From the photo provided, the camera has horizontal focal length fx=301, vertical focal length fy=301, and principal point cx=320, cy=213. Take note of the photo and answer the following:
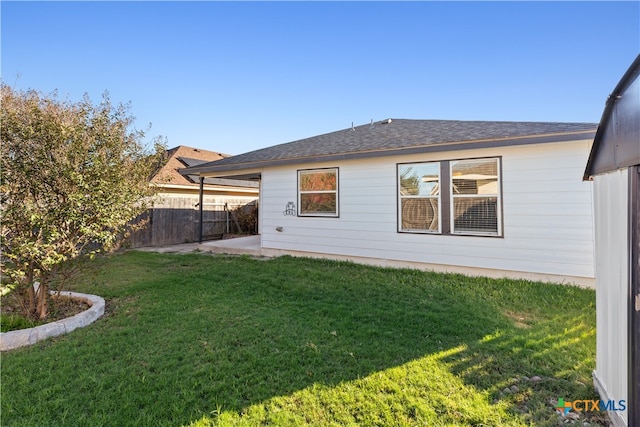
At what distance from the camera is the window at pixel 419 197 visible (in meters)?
6.46

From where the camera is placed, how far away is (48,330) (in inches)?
139

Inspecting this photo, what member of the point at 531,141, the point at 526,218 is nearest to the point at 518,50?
the point at 531,141

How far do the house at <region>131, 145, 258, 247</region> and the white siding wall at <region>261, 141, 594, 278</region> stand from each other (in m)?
5.82

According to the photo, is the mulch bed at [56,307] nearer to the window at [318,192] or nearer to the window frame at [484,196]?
the window at [318,192]

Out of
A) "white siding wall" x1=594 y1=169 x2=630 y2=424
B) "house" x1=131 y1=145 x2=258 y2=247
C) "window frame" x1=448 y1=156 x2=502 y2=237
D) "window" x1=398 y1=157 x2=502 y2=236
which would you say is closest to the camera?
"white siding wall" x1=594 y1=169 x2=630 y2=424

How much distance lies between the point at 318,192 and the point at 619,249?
6429 millimetres

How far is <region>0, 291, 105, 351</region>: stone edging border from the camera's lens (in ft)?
10.9

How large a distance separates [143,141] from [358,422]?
16.3ft

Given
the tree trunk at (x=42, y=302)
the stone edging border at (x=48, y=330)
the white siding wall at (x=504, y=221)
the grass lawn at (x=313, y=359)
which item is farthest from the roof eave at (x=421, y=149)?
the tree trunk at (x=42, y=302)

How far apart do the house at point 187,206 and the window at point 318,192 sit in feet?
15.0

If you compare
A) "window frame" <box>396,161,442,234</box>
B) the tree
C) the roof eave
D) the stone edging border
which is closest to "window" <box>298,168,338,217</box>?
the roof eave

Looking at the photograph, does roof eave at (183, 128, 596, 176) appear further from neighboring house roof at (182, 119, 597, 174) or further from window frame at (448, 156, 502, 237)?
window frame at (448, 156, 502, 237)

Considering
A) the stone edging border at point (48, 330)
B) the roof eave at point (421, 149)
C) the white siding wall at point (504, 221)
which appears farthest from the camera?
the white siding wall at point (504, 221)

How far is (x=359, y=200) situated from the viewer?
7391mm
